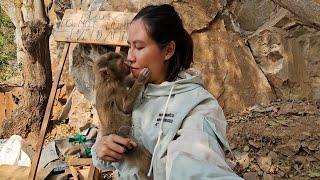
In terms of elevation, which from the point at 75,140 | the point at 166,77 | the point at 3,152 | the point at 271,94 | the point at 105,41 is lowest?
the point at 3,152

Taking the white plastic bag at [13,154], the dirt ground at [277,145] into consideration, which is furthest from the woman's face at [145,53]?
the white plastic bag at [13,154]

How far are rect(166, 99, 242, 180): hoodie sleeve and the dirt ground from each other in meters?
3.35

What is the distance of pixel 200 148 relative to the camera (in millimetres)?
1394

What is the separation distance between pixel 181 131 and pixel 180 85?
24cm

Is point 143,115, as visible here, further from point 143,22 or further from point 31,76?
point 31,76

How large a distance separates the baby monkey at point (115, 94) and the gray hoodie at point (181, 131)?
6.1 inches

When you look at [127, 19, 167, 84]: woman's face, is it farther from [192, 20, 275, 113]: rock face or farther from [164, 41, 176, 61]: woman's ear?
[192, 20, 275, 113]: rock face

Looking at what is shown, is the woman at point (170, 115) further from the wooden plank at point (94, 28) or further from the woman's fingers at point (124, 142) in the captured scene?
the wooden plank at point (94, 28)

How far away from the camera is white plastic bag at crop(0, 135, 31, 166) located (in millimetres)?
6573

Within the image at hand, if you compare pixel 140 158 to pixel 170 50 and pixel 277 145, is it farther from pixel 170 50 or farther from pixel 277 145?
pixel 277 145

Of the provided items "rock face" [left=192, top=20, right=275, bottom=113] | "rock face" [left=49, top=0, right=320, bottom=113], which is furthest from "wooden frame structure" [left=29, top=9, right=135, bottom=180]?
"rock face" [left=192, top=20, right=275, bottom=113]

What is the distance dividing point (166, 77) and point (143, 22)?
9.9 inches

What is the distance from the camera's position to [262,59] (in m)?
6.56

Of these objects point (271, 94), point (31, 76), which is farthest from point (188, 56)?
point (31, 76)
